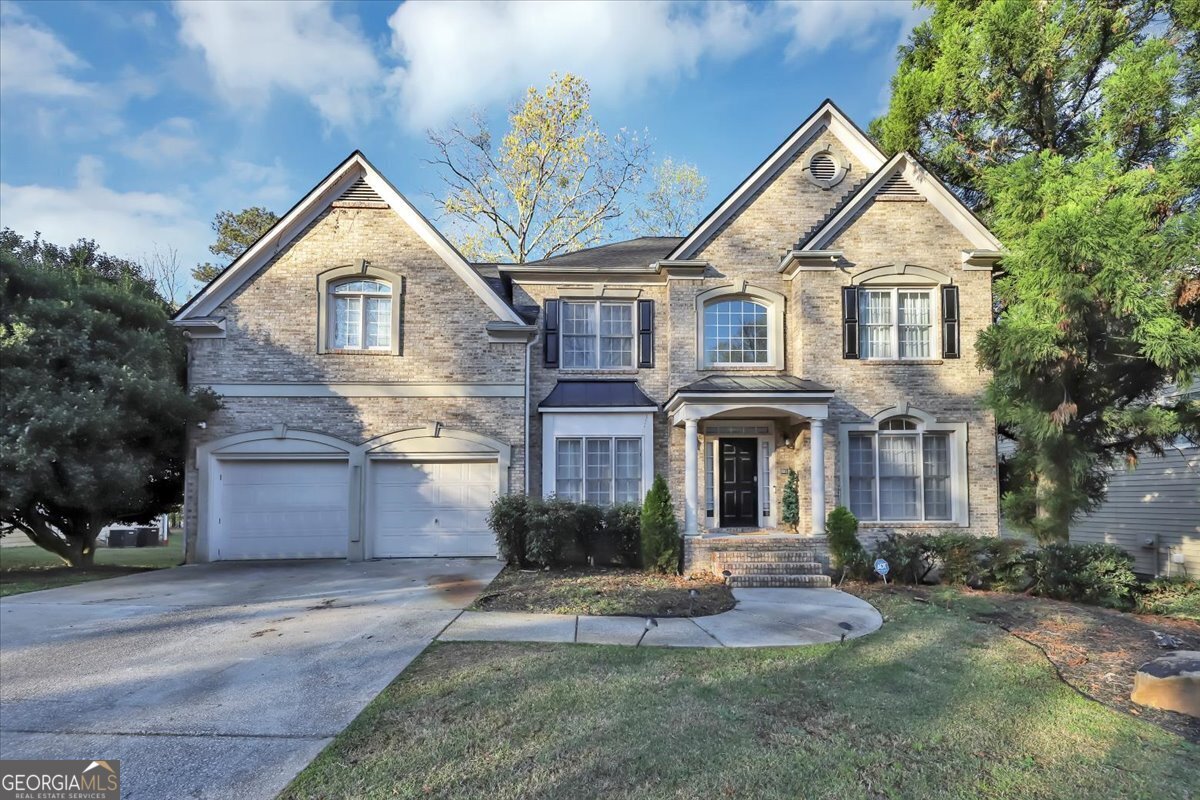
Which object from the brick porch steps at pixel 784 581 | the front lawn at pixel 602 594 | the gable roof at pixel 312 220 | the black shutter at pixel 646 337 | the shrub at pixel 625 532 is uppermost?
the gable roof at pixel 312 220

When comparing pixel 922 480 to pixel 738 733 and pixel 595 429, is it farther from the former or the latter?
pixel 738 733

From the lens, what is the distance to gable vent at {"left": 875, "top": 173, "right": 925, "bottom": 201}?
1371 cm

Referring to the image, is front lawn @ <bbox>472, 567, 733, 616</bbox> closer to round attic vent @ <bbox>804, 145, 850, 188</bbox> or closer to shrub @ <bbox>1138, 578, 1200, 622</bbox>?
shrub @ <bbox>1138, 578, 1200, 622</bbox>

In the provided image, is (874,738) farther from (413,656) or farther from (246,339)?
(246,339)

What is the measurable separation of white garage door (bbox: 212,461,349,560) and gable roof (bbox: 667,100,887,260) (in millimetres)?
8405

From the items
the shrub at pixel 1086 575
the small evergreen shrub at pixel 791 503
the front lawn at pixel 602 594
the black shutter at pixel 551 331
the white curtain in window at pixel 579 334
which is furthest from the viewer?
the white curtain in window at pixel 579 334

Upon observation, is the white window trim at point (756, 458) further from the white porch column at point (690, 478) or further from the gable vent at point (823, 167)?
the gable vent at point (823, 167)

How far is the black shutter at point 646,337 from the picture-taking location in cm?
1423

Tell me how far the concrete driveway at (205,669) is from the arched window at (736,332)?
22.6 feet

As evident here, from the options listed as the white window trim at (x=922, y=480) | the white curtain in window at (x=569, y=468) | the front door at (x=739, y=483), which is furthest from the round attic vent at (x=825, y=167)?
the white curtain in window at (x=569, y=468)

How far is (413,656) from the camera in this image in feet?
20.3

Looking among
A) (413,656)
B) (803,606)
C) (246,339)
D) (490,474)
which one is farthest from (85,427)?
(803,606)

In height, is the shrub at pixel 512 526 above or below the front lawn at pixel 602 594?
above

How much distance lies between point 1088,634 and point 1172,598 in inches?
140
